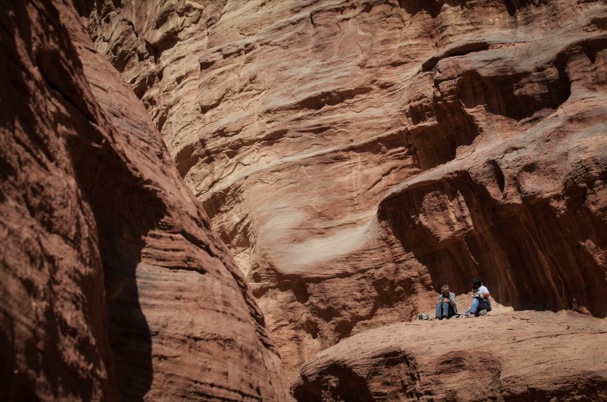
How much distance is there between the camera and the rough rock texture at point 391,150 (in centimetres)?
1380

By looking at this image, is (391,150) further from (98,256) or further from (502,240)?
(98,256)

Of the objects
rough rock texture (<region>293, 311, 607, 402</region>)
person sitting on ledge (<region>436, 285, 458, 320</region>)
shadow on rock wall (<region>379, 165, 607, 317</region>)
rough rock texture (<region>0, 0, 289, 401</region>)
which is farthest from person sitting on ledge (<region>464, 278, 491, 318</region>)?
rough rock texture (<region>0, 0, 289, 401</region>)

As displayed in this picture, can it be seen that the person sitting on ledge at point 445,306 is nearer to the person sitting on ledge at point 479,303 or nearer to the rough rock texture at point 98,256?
the person sitting on ledge at point 479,303

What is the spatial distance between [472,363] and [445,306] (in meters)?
2.84

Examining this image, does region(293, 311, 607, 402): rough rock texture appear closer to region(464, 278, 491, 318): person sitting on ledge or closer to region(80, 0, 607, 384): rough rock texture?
region(464, 278, 491, 318): person sitting on ledge

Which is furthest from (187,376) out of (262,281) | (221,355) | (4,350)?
(262,281)

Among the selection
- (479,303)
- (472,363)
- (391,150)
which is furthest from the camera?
(391,150)

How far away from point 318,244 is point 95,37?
15.9 metres

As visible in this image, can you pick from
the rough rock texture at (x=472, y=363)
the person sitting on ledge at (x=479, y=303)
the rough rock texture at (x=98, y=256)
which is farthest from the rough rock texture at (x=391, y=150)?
the rough rock texture at (x=98, y=256)

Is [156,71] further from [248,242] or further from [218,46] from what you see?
[248,242]

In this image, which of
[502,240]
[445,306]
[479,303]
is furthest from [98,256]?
[502,240]

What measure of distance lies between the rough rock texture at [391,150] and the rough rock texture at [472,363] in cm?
151

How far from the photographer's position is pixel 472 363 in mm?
11367

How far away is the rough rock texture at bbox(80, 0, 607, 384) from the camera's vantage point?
13.8 meters
